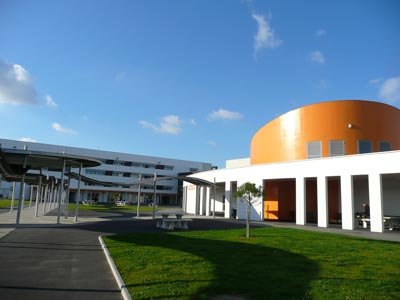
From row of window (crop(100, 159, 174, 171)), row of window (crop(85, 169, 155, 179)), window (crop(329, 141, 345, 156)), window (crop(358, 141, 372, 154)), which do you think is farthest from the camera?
row of window (crop(100, 159, 174, 171))

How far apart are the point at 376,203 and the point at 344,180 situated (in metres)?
2.59

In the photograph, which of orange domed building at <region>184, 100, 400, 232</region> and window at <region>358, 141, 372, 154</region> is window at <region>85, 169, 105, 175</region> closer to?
orange domed building at <region>184, 100, 400, 232</region>

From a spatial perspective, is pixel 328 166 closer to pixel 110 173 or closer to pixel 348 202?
pixel 348 202

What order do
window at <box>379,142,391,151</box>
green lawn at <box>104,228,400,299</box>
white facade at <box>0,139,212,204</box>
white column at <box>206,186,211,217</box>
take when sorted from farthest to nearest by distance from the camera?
white facade at <box>0,139,212,204</box> → white column at <box>206,186,211,217</box> → window at <box>379,142,391,151</box> → green lawn at <box>104,228,400,299</box>

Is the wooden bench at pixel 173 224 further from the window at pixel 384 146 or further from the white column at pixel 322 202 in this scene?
the window at pixel 384 146

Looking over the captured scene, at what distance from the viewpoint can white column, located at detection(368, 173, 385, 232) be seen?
21656 mm

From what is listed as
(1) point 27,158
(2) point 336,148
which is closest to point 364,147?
(2) point 336,148

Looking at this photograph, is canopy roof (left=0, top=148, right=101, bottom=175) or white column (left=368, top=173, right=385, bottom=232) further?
white column (left=368, top=173, right=385, bottom=232)

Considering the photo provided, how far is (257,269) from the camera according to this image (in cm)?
931

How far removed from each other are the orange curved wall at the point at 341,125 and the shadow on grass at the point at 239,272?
18.0 metres

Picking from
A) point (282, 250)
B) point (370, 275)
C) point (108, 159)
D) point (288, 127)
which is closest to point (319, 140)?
point (288, 127)

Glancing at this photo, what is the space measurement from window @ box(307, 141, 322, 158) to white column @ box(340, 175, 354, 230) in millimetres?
5835

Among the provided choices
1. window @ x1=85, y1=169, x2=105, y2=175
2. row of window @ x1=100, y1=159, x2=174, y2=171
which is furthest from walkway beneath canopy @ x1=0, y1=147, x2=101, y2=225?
row of window @ x1=100, y1=159, x2=174, y2=171

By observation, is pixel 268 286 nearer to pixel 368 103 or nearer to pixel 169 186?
pixel 368 103
